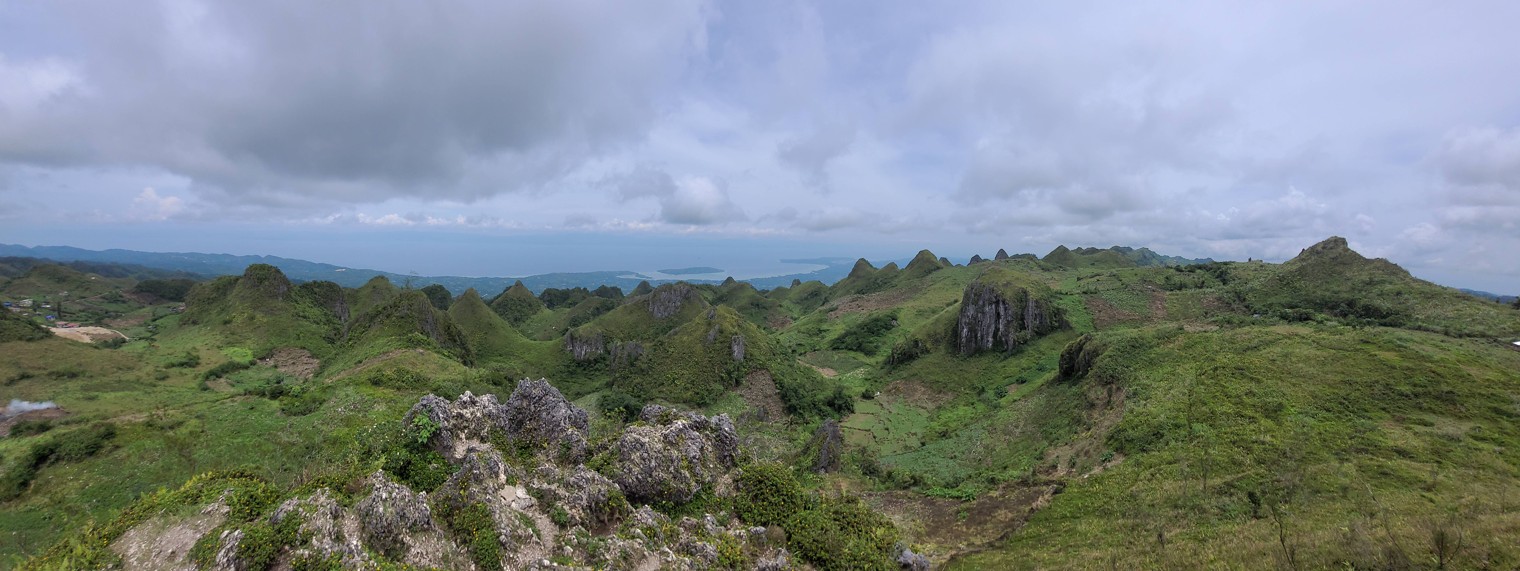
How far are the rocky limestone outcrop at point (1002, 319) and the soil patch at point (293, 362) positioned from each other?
73.6 metres

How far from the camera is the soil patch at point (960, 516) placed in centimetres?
2423

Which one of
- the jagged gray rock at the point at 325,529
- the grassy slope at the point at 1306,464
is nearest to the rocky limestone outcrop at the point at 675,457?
the jagged gray rock at the point at 325,529

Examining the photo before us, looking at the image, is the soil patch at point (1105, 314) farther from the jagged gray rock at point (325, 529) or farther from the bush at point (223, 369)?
the bush at point (223, 369)

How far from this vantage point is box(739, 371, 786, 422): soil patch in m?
54.1

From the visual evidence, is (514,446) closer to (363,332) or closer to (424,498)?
(424,498)

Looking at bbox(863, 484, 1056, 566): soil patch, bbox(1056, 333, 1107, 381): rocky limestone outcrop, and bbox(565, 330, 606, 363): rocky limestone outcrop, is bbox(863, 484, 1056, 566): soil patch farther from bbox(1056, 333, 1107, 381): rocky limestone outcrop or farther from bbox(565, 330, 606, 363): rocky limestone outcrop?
bbox(565, 330, 606, 363): rocky limestone outcrop

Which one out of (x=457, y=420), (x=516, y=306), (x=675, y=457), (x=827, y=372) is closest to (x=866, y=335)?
(x=827, y=372)

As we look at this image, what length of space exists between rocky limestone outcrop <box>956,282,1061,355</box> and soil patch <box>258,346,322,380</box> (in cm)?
7357

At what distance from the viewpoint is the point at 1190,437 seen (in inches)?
1066

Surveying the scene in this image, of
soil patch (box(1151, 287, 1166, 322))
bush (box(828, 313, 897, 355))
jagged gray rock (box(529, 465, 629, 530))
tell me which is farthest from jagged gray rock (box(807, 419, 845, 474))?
soil patch (box(1151, 287, 1166, 322))

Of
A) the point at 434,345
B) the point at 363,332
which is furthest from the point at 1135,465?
the point at 363,332

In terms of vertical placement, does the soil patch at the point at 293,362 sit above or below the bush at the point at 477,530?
below

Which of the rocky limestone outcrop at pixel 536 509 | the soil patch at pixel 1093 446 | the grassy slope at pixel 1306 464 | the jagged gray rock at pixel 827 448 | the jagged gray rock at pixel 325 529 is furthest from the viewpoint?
the jagged gray rock at pixel 827 448

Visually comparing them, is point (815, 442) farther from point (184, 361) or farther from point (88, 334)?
point (88, 334)
